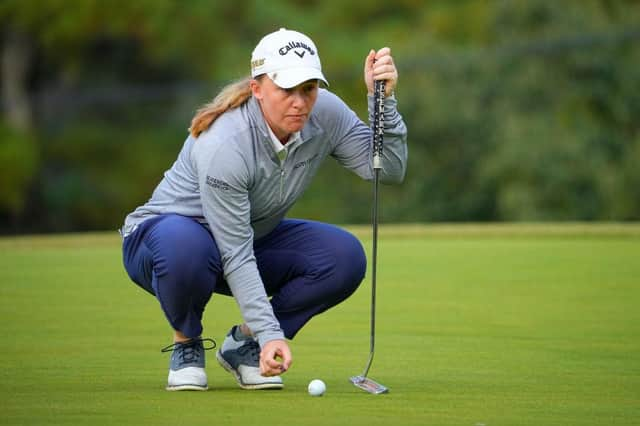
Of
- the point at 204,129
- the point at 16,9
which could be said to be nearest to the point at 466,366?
the point at 204,129

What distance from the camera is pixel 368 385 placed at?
15.3 feet

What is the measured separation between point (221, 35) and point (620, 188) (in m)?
17.7

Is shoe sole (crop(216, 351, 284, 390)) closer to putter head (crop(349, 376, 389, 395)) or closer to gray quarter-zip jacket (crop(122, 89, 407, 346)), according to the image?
putter head (crop(349, 376, 389, 395))

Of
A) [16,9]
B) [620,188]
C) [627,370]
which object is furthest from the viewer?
[16,9]

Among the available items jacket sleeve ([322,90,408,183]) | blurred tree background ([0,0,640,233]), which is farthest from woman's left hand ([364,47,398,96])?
blurred tree background ([0,0,640,233])

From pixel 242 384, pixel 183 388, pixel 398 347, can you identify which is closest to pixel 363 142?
pixel 242 384

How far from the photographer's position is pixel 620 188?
1998cm

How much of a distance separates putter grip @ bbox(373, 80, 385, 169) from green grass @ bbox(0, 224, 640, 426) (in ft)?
2.77

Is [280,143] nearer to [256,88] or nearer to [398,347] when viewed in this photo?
[256,88]

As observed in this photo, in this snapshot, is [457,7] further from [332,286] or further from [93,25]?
[332,286]

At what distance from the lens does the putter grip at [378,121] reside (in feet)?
15.6

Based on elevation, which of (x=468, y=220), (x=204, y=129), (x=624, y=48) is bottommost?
(x=468, y=220)

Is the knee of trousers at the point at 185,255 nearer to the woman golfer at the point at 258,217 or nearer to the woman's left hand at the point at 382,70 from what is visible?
the woman golfer at the point at 258,217

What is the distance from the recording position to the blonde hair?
4.66m
